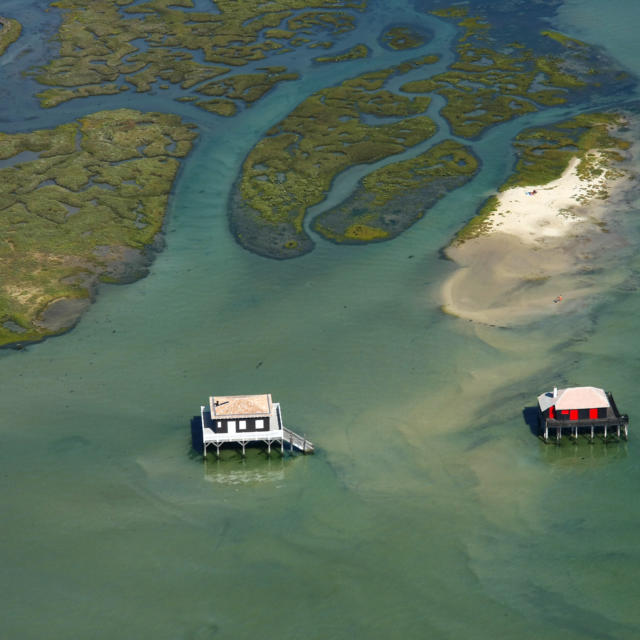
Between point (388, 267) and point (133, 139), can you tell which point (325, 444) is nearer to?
point (388, 267)

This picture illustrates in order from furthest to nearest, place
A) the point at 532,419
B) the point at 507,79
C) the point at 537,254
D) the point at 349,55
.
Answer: the point at 349,55, the point at 507,79, the point at 537,254, the point at 532,419

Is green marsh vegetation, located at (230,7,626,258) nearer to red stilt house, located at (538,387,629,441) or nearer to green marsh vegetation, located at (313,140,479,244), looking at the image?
green marsh vegetation, located at (313,140,479,244)

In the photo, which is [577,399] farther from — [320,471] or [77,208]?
[77,208]

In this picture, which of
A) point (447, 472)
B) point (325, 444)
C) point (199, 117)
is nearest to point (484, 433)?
point (447, 472)

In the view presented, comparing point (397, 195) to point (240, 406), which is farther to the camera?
point (397, 195)

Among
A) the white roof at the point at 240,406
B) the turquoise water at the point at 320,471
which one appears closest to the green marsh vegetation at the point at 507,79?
the turquoise water at the point at 320,471

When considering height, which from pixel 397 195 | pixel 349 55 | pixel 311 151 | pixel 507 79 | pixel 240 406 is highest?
pixel 240 406

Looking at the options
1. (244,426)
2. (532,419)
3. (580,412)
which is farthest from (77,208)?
(580,412)
